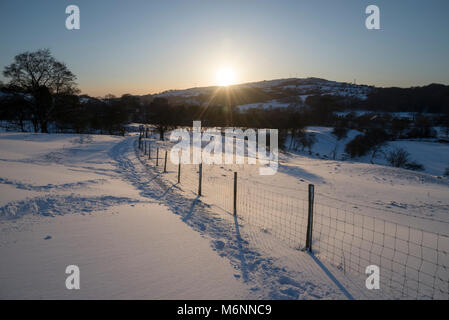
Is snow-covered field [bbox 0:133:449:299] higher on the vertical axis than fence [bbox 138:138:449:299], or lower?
higher

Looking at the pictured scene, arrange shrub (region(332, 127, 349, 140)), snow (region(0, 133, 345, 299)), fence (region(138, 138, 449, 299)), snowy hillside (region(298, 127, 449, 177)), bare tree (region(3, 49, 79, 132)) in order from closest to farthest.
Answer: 1. snow (region(0, 133, 345, 299))
2. fence (region(138, 138, 449, 299))
3. bare tree (region(3, 49, 79, 132))
4. snowy hillside (region(298, 127, 449, 177))
5. shrub (region(332, 127, 349, 140))

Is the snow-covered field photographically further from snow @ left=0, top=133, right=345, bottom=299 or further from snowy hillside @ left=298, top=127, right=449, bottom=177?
snowy hillside @ left=298, top=127, right=449, bottom=177

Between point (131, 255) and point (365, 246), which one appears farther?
point (365, 246)

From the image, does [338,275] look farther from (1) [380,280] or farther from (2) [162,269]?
(2) [162,269]

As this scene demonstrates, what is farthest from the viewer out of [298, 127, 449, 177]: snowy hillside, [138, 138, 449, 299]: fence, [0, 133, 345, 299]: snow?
[298, 127, 449, 177]: snowy hillside

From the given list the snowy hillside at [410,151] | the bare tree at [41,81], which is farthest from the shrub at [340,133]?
the bare tree at [41,81]

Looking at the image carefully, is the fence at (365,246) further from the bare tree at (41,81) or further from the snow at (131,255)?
the bare tree at (41,81)

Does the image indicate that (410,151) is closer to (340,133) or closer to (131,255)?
(340,133)

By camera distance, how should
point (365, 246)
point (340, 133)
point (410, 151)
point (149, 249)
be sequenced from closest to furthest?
point (149, 249)
point (365, 246)
point (410, 151)
point (340, 133)

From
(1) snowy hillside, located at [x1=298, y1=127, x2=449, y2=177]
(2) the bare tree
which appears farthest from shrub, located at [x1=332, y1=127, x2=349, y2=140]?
(2) the bare tree

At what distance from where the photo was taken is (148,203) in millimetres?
6785

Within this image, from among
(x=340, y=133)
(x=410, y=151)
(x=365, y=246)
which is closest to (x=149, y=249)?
(x=365, y=246)
